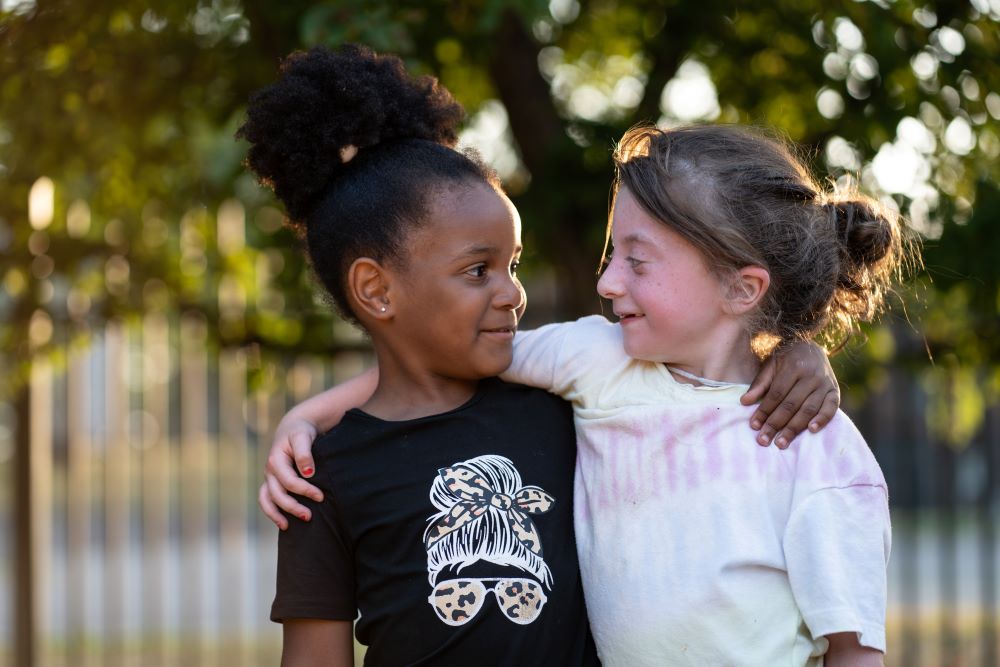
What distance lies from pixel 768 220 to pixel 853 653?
2.45ft

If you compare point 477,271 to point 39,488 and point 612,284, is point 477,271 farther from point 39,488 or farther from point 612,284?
point 39,488

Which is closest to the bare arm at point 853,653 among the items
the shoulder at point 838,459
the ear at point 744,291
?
the shoulder at point 838,459

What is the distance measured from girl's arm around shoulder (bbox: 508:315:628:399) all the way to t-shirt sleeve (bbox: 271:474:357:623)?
0.46 m

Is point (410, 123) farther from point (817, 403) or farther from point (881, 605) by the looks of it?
point (881, 605)

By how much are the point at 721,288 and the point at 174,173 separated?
289cm

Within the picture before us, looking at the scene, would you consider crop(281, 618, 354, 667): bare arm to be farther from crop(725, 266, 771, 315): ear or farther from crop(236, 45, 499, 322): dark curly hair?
crop(725, 266, 771, 315): ear

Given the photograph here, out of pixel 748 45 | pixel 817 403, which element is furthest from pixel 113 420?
pixel 817 403

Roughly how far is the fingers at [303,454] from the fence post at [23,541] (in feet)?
11.2

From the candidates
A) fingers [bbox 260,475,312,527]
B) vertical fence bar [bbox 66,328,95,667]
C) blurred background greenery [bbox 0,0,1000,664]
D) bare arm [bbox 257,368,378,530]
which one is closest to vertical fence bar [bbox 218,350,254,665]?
vertical fence bar [bbox 66,328,95,667]

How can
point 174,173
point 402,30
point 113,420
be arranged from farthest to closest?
point 113,420 < point 174,173 < point 402,30

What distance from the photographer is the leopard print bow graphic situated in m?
2.09

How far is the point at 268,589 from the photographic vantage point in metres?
7.50

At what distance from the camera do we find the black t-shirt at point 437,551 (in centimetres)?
205

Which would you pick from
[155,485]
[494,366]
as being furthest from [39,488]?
[494,366]
